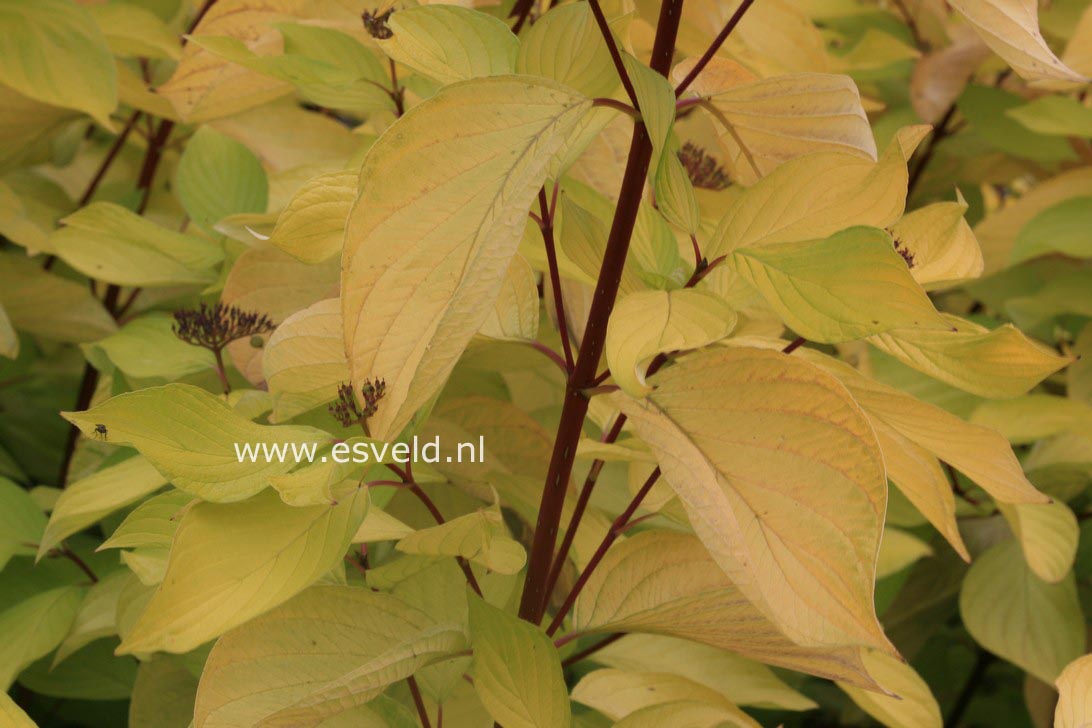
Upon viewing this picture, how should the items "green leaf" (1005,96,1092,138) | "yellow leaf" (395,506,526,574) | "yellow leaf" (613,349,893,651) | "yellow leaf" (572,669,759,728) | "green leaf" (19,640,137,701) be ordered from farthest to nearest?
"green leaf" (1005,96,1092,138), "green leaf" (19,640,137,701), "yellow leaf" (572,669,759,728), "yellow leaf" (395,506,526,574), "yellow leaf" (613,349,893,651)

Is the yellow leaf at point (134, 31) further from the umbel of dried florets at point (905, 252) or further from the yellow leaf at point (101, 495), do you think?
the umbel of dried florets at point (905, 252)

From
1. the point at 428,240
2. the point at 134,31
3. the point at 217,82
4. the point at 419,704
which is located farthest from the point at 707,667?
the point at 134,31

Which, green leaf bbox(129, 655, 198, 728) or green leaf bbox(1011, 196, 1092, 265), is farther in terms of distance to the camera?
green leaf bbox(1011, 196, 1092, 265)

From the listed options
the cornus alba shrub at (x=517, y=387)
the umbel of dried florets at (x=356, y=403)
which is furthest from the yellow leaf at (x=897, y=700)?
the umbel of dried florets at (x=356, y=403)

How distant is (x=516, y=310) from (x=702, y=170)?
296mm

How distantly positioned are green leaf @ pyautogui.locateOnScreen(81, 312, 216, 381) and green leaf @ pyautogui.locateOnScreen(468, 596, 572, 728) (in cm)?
31

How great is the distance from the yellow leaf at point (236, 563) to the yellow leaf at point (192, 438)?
2 cm

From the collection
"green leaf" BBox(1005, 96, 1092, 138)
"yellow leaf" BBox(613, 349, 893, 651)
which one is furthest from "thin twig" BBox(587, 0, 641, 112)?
"green leaf" BBox(1005, 96, 1092, 138)

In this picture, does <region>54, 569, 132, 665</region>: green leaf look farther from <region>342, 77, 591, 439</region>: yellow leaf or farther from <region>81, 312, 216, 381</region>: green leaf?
<region>342, 77, 591, 439</region>: yellow leaf

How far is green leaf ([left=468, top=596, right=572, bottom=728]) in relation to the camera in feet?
1.58

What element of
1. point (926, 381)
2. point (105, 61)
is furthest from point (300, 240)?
point (926, 381)

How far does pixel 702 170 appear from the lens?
2.65 ft

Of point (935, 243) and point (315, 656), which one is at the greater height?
point (935, 243)

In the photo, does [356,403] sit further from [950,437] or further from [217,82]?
[217,82]
